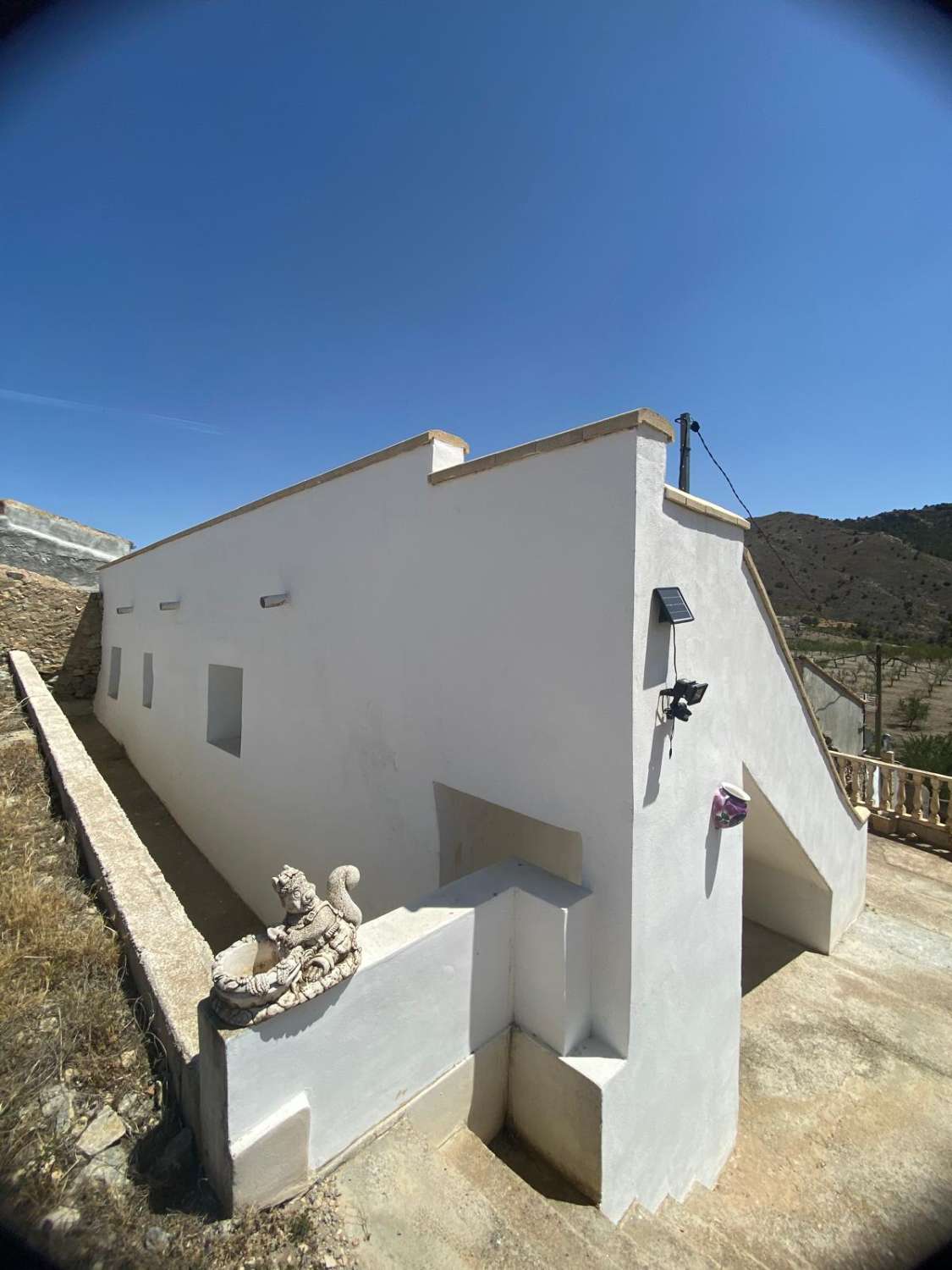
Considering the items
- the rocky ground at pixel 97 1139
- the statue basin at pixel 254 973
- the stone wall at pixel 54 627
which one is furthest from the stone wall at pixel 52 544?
the statue basin at pixel 254 973

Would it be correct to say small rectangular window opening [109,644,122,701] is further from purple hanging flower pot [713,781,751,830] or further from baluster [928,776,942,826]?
baluster [928,776,942,826]

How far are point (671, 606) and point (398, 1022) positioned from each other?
2334mm

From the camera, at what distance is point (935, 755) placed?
10117 mm

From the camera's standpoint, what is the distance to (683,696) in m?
2.75

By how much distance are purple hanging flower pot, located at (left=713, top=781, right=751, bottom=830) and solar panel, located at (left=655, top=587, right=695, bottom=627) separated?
132 cm

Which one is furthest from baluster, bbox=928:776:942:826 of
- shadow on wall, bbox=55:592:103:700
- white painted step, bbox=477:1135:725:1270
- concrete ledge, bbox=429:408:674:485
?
shadow on wall, bbox=55:592:103:700

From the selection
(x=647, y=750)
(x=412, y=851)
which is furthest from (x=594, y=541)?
(x=412, y=851)

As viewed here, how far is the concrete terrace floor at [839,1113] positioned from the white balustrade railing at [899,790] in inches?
91.1

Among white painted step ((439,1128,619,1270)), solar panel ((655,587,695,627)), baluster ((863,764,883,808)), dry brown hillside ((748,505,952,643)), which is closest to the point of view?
white painted step ((439,1128,619,1270))

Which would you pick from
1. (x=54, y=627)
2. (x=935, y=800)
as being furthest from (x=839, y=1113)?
(x=54, y=627)

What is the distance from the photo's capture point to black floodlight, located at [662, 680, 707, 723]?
272 centimetres

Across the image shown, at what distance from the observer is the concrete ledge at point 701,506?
2773mm

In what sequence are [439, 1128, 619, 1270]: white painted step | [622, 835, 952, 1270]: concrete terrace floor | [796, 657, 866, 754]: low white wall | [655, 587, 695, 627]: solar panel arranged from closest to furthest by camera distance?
[439, 1128, 619, 1270]: white painted step
[655, 587, 695, 627]: solar panel
[622, 835, 952, 1270]: concrete terrace floor
[796, 657, 866, 754]: low white wall

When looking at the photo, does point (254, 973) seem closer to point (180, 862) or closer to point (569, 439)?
point (569, 439)
